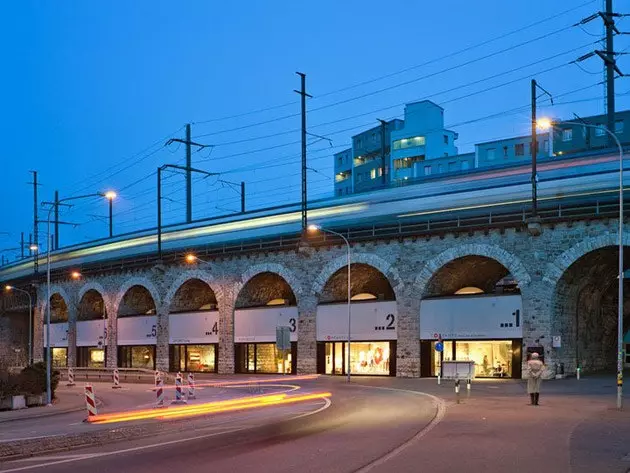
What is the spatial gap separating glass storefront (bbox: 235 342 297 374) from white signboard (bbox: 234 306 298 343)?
84cm

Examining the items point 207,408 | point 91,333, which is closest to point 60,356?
point 91,333

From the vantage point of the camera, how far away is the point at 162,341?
6162 centimetres

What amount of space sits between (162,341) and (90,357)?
13783 mm

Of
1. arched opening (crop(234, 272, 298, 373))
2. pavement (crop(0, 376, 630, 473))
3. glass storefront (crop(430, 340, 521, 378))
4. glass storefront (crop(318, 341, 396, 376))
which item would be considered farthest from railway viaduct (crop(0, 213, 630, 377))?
pavement (crop(0, 376, 630, 473))

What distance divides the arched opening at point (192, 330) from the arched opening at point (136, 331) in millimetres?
2653

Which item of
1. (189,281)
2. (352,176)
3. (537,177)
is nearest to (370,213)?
(537,177)

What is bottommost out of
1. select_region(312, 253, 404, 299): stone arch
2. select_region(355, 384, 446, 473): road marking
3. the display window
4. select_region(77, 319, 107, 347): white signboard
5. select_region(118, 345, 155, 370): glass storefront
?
the display window

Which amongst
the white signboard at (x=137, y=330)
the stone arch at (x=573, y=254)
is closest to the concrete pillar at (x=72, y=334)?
the white signboard at (x=137, y=330)

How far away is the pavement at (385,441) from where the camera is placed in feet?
42.6

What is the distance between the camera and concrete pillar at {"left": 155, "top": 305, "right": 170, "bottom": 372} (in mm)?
61125

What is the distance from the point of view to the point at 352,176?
105 m

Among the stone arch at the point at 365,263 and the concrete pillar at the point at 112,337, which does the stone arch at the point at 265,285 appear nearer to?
the stone arch at the point at 365,263

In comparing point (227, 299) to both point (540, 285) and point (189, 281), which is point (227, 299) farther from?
point (540, 285)

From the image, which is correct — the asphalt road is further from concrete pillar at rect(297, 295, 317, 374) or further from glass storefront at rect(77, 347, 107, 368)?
glass storefront at rect(77, 347, 107, 368)
